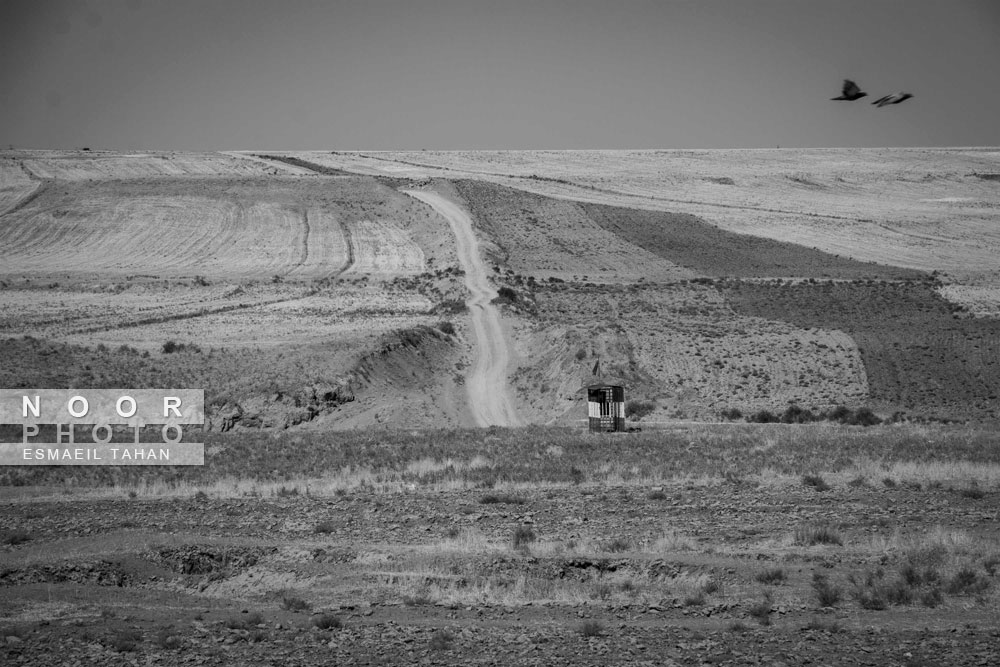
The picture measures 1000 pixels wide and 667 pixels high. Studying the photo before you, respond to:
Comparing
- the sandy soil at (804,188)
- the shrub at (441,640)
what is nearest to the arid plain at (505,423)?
the shrub at (441,640)

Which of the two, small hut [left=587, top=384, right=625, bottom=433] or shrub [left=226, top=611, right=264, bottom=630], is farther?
small hut [left=587, top=384, right=625, bottom=433]

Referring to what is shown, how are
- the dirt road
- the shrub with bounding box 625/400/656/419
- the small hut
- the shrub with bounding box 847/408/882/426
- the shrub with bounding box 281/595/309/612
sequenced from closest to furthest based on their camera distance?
1. the shrub with bounding box 281/595/309/612
2. the small hut
3. the shrub with bounding box 847/408/882/426
4. the shrub with bounding box 625/400/656/419
5. the dirt road

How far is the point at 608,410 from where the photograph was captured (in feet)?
115

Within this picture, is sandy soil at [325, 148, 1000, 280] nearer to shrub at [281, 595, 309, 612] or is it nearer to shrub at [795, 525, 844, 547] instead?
shrub at [795, 525, 844, 547]

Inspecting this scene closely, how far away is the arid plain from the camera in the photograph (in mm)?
14672

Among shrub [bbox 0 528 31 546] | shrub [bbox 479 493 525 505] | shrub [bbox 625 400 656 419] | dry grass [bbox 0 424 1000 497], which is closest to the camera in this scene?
shrub [bbox 0 528 31 546]

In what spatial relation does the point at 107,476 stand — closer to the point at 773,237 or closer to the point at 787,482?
the point at 787,482

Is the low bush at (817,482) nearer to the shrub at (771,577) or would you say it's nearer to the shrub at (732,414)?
the shrub at (771,577)

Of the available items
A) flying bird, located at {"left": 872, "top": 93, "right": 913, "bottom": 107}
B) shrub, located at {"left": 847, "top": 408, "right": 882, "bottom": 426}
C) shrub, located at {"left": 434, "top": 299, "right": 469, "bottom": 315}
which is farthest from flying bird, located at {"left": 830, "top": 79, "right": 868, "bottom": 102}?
shrub, located at {"left": 434, "top": 299, "right": 469, "bottom": 315}

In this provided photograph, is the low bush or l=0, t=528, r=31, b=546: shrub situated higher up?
the low bush

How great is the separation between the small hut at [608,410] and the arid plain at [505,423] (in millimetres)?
1818

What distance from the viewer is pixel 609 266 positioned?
72.2 m

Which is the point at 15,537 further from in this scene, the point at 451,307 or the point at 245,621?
the point at 451,307

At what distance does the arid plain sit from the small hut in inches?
71.6
